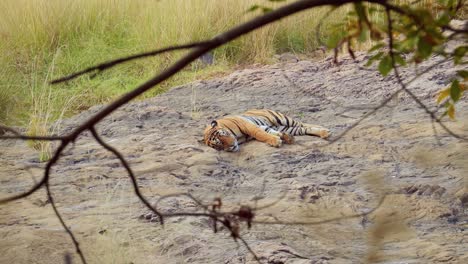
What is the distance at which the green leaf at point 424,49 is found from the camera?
188cm

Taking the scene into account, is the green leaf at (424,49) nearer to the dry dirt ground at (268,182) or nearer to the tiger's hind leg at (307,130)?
the dry dirt ground at (268,182)

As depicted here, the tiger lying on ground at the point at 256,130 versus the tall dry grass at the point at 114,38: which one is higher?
the tall dry grass at the point at 114,38

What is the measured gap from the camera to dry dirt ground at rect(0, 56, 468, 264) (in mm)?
4344

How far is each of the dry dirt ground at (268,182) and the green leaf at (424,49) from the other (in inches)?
50.5

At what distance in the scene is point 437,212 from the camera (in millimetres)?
4953

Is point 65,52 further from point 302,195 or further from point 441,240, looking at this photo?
point 441,240

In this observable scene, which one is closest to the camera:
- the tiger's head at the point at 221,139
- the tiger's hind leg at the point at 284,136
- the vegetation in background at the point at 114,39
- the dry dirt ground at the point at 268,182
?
the dry dirt ground at the point at 268,182

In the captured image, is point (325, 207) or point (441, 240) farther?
point (325, 207)

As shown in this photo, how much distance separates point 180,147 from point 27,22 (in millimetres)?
4205

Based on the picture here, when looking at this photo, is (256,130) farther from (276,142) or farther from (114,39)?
(114,39)

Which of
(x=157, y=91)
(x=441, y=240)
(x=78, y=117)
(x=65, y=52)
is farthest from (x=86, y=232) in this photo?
(x=65, y=52)

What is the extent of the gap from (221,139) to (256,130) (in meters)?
0.39

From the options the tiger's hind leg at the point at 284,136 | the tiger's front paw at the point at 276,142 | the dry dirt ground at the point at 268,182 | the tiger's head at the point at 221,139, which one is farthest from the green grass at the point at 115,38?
the tiger's front paw at the point at 276,142

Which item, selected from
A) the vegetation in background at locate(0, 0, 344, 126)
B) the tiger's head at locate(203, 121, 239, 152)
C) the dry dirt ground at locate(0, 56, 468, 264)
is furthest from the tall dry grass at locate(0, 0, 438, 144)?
the tiger's head at locate(203, 121, 239, 152)
